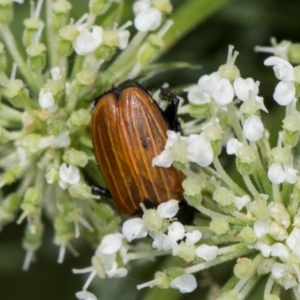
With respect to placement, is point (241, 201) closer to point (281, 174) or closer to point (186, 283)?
point (281, 174)

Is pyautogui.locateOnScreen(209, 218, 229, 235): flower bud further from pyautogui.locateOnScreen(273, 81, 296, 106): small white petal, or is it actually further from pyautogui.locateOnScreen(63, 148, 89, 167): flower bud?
pyautogui.locateOnScreen(63, 148, 89, 167): flower bud

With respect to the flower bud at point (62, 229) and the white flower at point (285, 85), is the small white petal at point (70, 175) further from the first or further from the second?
the white flower at point (285, 85)

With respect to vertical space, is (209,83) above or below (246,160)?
above

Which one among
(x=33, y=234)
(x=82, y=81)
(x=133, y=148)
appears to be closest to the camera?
(x=133, y=148)

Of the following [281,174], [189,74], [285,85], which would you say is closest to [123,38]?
[285,85]

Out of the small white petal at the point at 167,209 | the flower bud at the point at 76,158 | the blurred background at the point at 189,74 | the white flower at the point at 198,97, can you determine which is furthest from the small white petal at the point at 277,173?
the blurred background at the point at 189,74

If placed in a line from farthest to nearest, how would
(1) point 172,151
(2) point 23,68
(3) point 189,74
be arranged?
(3) point 189,74 < (2) point 23,68 < (1) point 172,151

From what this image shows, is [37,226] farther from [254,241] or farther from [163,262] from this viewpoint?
[254,241]
